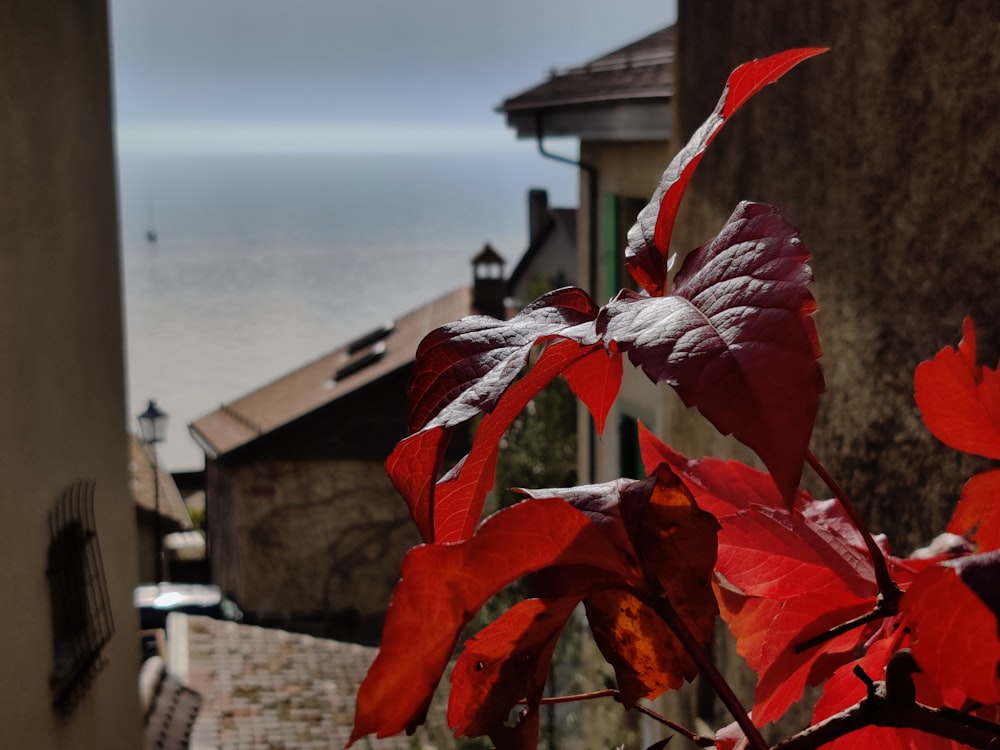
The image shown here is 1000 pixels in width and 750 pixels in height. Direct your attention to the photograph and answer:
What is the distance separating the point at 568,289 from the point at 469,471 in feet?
0.32

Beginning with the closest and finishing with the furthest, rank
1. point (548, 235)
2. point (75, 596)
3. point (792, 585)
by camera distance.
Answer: point (792, 585) → point (75, 596) → point (548, 235)

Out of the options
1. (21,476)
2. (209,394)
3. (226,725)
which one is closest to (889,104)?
(21,476)

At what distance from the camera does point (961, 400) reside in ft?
1.75

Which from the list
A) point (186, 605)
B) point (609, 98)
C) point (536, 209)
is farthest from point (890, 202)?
point (536, 209)

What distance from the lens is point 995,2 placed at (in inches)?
60.9

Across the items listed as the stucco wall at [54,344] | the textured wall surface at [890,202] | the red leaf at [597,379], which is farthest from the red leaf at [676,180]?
the stucco wall at [54,344]

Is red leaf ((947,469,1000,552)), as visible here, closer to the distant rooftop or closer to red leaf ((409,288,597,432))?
red leaf ((409,288,597,432))

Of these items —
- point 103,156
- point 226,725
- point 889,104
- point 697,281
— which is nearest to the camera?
point 697,281

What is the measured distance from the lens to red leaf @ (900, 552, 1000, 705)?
0.33m

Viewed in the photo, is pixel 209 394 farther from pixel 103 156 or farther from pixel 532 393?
pixel 532 393

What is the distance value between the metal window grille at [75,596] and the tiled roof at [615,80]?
112 inches

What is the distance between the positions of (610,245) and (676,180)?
5.74m

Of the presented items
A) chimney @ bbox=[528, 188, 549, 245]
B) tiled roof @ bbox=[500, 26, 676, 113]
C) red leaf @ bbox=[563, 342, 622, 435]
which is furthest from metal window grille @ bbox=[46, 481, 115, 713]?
chimney @ bbox=[528, 188, 549, 245]

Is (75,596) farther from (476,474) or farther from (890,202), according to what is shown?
(476,474)
